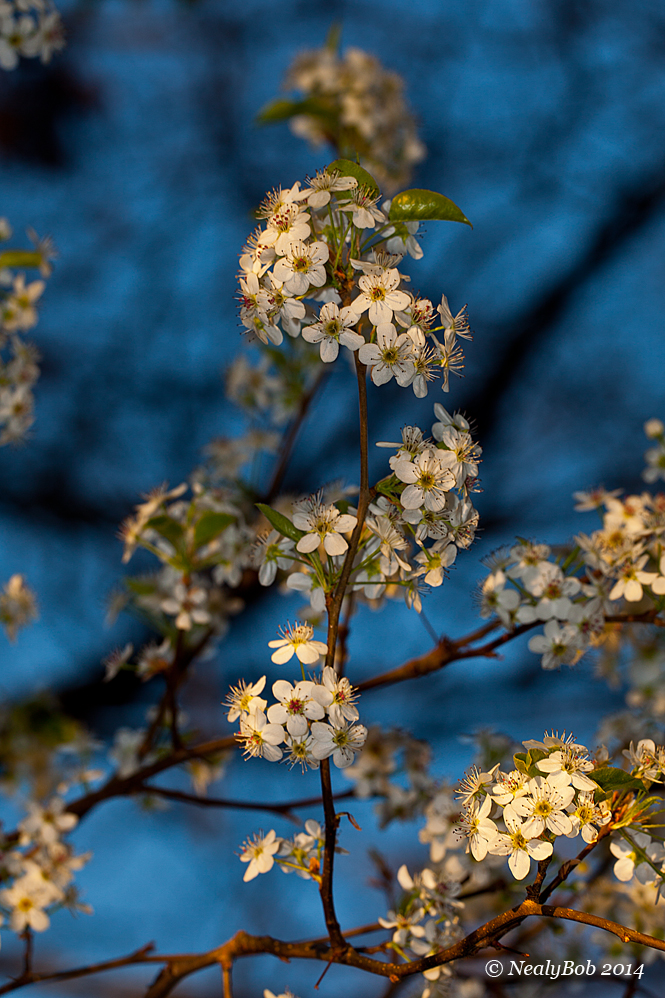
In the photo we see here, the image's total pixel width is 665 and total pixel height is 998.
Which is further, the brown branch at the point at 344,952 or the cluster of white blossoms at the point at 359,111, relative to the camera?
the cluster of white blossoms at the point at 359,111

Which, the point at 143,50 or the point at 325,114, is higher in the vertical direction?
the point at 143,50

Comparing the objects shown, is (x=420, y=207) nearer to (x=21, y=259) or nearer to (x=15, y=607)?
(x=21, y=259)

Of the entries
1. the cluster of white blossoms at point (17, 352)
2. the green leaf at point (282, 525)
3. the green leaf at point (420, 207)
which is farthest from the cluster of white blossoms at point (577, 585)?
the cluster of white blossoms at point (17, 352)

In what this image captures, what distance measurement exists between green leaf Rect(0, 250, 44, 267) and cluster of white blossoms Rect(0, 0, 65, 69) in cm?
39

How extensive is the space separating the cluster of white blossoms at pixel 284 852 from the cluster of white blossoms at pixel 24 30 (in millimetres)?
1502

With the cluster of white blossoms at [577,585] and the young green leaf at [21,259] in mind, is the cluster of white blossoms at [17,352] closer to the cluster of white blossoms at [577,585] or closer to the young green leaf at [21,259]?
the young green leaf at [21,259]

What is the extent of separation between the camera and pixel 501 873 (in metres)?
1.38

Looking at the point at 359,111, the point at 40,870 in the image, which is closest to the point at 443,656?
the point at 40,870

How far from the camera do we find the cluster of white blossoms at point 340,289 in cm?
74

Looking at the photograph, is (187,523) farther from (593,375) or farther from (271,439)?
(593,375)

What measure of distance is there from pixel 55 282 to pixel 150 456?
0.92m

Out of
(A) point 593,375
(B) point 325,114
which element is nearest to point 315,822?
(B) point 325,114

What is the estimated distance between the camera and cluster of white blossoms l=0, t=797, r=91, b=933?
1208 millimetres

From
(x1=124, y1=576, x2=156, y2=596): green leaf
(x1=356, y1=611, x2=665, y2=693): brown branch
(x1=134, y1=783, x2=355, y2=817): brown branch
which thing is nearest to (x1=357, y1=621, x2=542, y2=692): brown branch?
(x1=356, y1=611, x2=665, y2=693): brown branch
